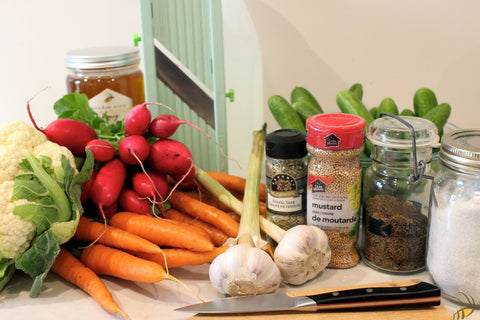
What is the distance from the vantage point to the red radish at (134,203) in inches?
35.0

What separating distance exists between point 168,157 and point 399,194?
406 millimetres

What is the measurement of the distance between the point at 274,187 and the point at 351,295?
8.8 inches

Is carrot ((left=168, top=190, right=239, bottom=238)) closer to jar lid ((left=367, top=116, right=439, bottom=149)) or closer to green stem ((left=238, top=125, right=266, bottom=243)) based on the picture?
green stem ((left=238, top=125, right=266, bottom=243))

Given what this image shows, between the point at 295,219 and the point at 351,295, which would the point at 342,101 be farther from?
the point at 351,295

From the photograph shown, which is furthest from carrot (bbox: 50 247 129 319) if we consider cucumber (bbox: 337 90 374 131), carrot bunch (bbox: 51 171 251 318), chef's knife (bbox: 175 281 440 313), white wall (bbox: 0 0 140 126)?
white wall (bbox: 0 0 140 126)

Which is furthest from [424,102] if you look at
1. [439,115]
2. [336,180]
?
[336,180]

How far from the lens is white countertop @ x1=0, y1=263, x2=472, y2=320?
729mm

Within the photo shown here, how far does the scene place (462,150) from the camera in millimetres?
661

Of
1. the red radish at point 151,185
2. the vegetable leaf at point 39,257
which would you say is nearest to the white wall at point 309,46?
the red radish at point 151,185

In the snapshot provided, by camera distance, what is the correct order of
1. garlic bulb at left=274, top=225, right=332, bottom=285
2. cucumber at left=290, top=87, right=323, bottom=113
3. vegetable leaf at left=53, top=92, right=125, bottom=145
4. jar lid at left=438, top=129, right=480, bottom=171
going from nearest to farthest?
jar lid at left=438, top=129, right=480, bottom=171 → garlic bulb at left=274, top=225, right=332, bottom=285 → vegetable leaf at left=53, top=92, right=125, bottom=145 → cucumber at left=290, top=87, right=323, bottom=113

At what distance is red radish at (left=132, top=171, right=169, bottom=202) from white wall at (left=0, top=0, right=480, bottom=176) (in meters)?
0.38

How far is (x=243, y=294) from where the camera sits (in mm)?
729

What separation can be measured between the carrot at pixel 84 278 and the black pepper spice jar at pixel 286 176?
30 cm

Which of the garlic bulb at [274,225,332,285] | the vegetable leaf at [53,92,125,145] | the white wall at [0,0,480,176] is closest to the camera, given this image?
the garlic bulb at [274,225,332,285]
